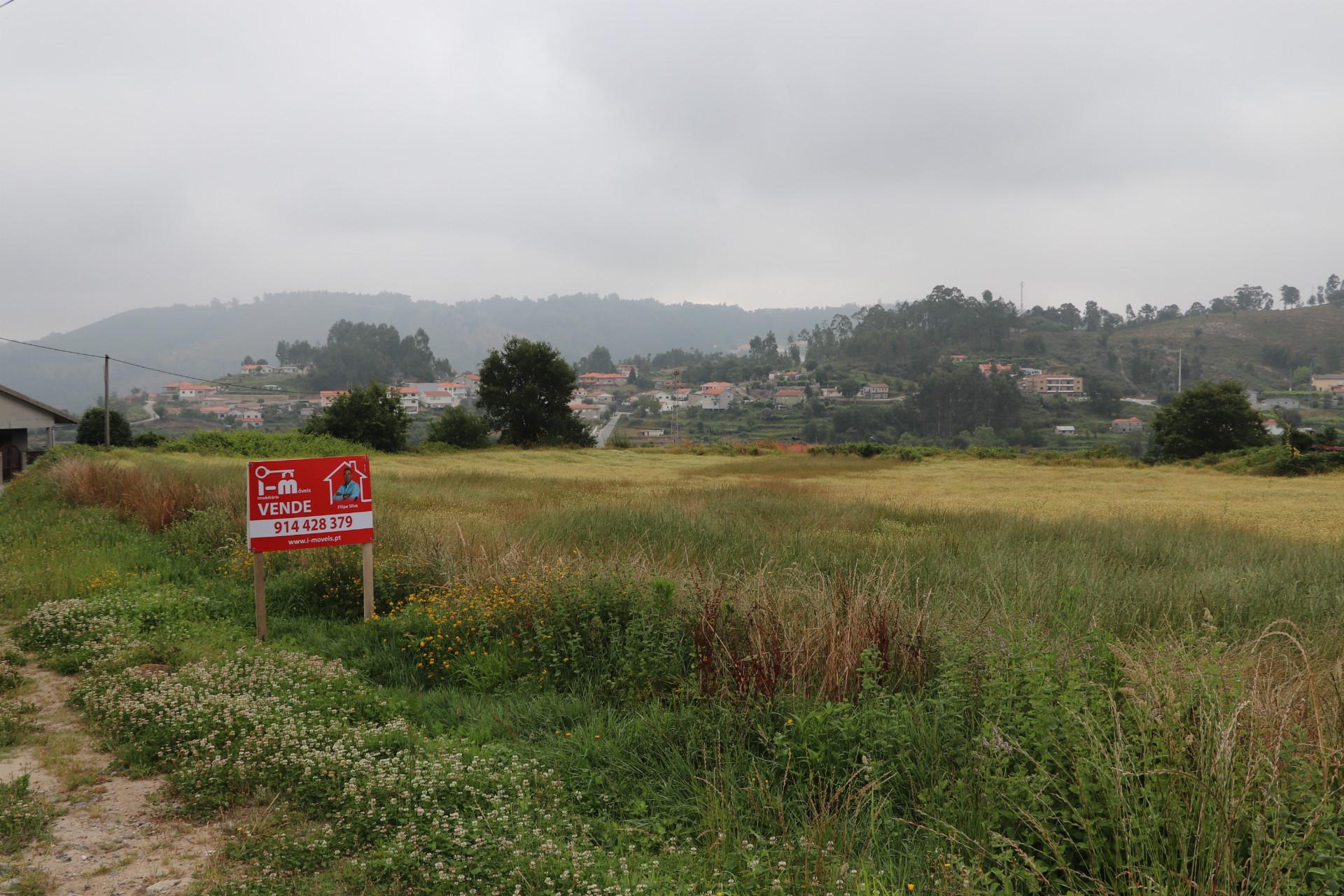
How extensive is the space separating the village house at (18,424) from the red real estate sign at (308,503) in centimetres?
3969

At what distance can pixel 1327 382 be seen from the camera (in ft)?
308

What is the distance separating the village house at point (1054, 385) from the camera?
91250mm

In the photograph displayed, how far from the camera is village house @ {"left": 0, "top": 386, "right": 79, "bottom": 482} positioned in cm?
3775

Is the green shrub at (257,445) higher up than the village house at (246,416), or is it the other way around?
the village house at (246,416)

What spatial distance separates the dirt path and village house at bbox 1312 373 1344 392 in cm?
11062

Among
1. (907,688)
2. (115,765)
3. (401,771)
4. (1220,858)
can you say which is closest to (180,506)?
(115,765)

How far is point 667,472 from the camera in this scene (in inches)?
1083

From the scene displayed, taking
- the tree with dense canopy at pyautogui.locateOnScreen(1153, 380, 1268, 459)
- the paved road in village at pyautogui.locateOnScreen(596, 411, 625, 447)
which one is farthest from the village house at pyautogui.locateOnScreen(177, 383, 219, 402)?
the tree with dense canopy at pyautogui.locateOnScreen(1153, 380, 1268, 459)

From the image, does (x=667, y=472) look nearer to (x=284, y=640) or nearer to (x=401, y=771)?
(x=284, y=640)

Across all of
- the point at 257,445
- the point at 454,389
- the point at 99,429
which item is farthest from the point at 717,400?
the point at 257,445

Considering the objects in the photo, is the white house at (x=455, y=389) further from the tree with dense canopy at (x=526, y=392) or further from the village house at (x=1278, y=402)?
the village house at (x=1278, y=402)

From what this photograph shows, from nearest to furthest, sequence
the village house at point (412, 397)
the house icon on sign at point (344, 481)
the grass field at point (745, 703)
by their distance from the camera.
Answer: the grass field at point (745, 703) < the house icon on sign at point (344, 481) < the village house at point (412, 397)

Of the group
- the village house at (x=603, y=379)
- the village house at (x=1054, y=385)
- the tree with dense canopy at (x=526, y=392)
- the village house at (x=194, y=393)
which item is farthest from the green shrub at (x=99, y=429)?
the village house at (x=603, y=379)

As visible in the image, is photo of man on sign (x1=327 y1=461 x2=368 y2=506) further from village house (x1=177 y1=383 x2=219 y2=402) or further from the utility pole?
village house (x1=177 y1=383 x2=219 y2=402)
